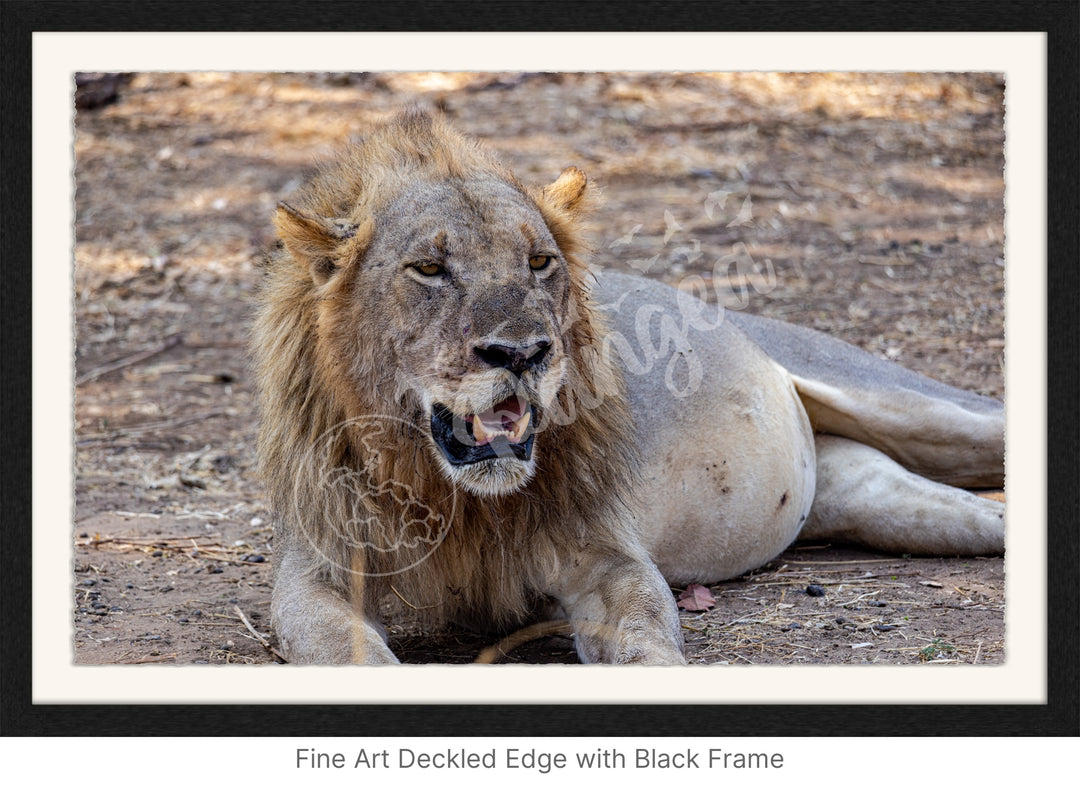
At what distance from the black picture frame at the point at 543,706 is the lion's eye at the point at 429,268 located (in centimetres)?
60

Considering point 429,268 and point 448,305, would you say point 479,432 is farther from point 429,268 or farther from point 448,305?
point 429,268

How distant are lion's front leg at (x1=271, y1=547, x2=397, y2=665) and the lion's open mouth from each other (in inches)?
22.2

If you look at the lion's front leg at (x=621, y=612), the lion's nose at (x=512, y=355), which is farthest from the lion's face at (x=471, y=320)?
the lion's front leg at (x=621, y=612)

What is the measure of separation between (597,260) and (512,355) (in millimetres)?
4671

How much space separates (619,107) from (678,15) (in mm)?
7561

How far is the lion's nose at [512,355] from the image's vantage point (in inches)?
132

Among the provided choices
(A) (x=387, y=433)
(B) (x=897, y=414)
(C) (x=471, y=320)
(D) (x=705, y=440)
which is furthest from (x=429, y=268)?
(B) (x=897, y=414)

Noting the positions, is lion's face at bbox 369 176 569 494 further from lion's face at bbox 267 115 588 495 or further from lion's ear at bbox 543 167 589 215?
lion's ear at bbox 543 167 589 215

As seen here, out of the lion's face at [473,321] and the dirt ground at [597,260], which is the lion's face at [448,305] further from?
the dirt ground at [597,260]

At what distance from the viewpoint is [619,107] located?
35.6 ft

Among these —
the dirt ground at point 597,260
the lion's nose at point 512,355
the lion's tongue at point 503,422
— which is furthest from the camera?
the dirt ground at point 597,260

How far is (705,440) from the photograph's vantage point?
4918 millimetres

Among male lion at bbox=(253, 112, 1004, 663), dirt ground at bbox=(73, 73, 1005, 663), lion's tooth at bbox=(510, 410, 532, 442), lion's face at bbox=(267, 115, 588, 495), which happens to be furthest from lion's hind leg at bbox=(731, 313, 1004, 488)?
lion's tooth at bbox=(510, 410, 532, 442)

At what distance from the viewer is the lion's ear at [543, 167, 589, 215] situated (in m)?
4.03
